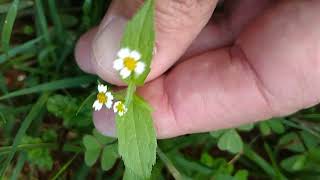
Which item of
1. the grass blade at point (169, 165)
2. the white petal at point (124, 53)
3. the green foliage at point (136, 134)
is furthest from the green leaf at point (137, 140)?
the grass blade at point (169, 165)

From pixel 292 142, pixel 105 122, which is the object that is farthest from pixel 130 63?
pixel 292 142

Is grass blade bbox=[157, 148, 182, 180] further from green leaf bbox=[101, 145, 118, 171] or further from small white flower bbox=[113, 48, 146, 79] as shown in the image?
small white flower bbox=[113, 48, 146, 79]

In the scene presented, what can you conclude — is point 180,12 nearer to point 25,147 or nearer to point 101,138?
point 101,138

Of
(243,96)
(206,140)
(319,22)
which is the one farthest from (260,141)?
(319,22)

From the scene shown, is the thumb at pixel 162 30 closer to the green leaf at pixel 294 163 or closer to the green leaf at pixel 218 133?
the green leaf at pixel 218 133

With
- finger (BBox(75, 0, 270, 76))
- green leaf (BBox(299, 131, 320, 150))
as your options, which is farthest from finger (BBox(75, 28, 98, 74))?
green leaf (BBox(299, 131, 320, 150))

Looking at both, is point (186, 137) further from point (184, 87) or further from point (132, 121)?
point (132, 121)
